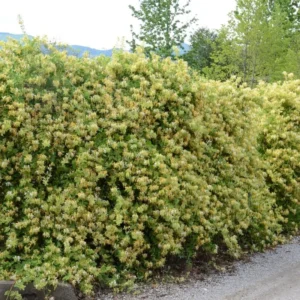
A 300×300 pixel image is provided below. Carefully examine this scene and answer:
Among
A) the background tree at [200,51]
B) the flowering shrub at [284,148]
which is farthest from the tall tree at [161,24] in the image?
the flowering shrub at [284,148]

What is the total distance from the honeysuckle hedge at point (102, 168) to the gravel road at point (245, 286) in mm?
272

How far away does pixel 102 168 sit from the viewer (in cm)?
530

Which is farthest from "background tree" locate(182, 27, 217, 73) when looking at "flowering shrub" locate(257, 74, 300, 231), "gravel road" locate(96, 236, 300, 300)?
"gravel road" locate(96, 236, 300, 300)

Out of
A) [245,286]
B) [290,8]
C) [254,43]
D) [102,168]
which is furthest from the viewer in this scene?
[290,8]

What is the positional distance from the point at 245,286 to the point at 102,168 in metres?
2.15

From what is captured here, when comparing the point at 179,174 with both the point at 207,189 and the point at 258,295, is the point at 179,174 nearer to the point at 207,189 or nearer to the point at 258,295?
the point at 207,189

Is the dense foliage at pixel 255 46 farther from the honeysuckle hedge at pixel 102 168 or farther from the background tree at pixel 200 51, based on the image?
the honeysuckle hedge at pixel 102 168

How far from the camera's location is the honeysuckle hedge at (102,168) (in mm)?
5121

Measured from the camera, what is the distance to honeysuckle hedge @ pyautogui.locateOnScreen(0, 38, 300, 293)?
202 inches

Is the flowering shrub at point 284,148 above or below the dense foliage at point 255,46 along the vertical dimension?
below

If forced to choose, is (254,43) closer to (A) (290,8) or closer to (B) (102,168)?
(A) (290,8)

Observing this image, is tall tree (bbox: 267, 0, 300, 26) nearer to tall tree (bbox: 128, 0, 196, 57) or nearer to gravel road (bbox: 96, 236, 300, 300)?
tall tree (bbox: 128, 0, 196, 57)

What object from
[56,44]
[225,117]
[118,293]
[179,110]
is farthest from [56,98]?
[225,117]

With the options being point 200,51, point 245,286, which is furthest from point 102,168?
point 200,51
